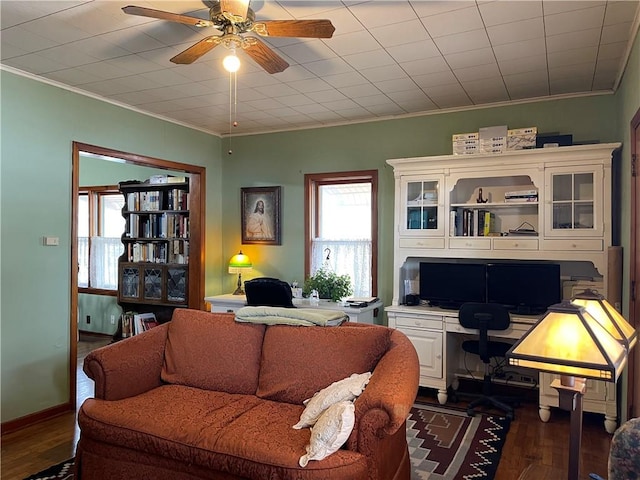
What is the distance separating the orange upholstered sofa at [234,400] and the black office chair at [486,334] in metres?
1.28

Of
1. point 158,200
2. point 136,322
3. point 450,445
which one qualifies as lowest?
point 450,445

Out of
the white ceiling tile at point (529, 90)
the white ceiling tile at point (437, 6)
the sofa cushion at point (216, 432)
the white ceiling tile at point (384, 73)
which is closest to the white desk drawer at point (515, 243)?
the white ceiling tile at point (529, 90)

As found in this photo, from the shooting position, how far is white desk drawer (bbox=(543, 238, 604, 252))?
3.66 metres

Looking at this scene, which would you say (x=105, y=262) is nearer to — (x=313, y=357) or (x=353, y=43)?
(x=313, y=357)

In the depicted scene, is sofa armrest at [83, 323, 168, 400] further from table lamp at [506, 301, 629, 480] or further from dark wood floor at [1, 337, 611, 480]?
table lamp at [506, 301, 629, 480]

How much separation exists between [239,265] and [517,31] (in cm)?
364

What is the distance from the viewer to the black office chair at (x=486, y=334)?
372 centimetres

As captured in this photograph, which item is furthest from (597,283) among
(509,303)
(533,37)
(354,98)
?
(354,98)

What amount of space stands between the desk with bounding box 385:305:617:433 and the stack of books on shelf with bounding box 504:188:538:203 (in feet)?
3.18

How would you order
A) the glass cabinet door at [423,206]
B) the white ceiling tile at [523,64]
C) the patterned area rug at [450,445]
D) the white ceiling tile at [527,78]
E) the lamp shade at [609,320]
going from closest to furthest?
the lamp shade at [609,320] → the patterned area rug at [450,445] → the white ceiling tile at [523,64] → the white ceiling tile at [527,78] → the glass cabinet door at [423,206]

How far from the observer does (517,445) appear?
3215mm

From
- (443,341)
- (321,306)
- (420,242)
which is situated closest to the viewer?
(443,341)

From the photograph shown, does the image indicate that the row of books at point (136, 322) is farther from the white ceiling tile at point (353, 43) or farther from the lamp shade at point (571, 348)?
the lamp shade at point (571, 348)

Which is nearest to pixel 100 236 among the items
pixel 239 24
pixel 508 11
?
pixel 239 24
